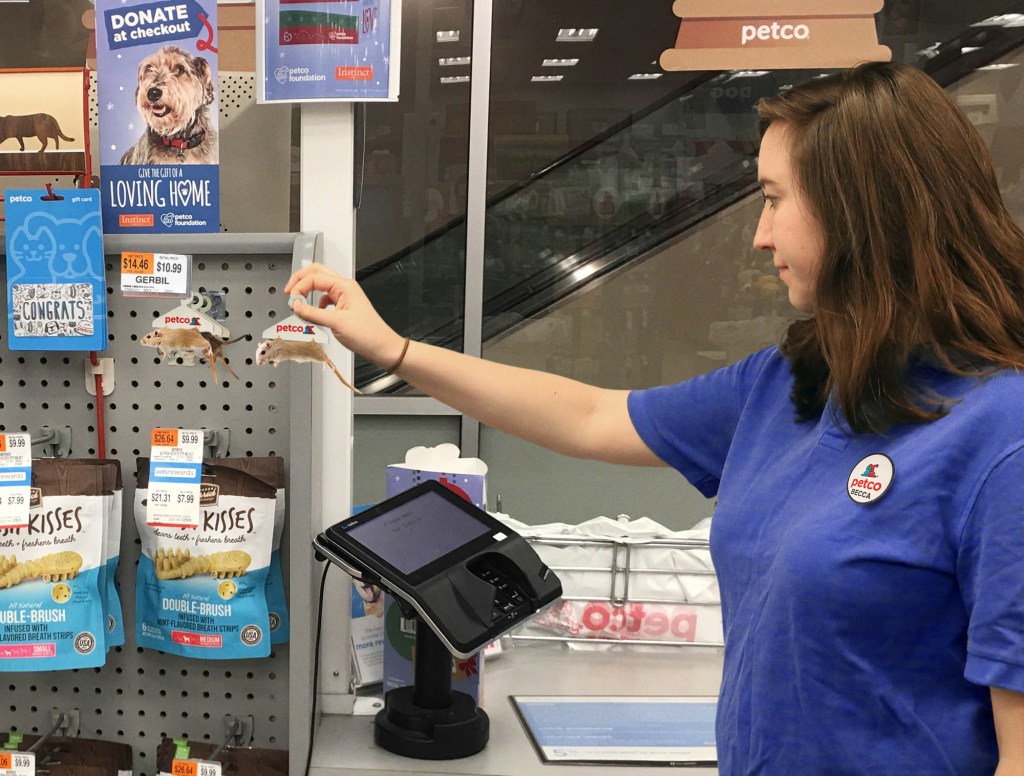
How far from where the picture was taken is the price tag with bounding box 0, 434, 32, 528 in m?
A: 1.24

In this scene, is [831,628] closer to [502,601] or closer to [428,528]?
[502,601]

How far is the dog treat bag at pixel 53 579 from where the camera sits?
4.06ft

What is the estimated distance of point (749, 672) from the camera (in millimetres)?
980

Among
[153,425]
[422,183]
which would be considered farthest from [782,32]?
[153,425]

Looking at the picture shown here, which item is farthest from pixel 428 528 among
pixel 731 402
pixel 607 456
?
pixel 731 402

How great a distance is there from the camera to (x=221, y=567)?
1264 mm

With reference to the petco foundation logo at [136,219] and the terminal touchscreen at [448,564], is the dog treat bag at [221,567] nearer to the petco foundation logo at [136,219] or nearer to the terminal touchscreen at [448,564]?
the terminal touchscreen at [448,564]

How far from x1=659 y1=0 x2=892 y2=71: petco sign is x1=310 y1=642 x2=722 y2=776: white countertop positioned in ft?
7.42

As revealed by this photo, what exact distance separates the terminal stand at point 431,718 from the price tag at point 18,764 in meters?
0.45

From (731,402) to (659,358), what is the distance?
2436 mm

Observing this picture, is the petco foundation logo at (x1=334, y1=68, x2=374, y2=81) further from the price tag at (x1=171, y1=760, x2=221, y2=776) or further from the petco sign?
the petco sign

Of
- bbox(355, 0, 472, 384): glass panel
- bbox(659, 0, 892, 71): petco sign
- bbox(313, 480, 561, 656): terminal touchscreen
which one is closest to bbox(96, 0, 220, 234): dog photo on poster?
bbox(313, 480, 561, 656): terminal touchscreen

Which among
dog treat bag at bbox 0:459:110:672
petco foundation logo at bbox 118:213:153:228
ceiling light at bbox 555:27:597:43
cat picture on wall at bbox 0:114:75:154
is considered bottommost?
dog treat bag at bbox 0:459:110:672

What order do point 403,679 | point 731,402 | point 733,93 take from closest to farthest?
point 731,402
point 403,679
point 733,93
